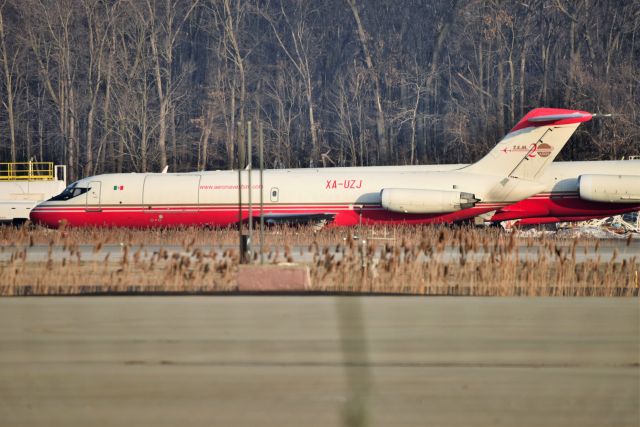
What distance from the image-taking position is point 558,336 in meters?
11.4

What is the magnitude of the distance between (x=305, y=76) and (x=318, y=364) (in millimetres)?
54941

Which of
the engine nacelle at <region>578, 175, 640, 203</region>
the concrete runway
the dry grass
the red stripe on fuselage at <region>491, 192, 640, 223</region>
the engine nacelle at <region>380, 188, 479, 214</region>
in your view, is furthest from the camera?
the engine nacelle at <region>380, 188, 479, 214</region>

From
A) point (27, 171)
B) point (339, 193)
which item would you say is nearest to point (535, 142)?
point (339, 193)

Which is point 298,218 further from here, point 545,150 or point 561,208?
point 561,208

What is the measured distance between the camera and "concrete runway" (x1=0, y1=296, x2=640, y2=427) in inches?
311

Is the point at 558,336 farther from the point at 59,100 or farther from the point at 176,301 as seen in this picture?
the point at 59,100

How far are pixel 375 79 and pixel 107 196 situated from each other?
3098 centimetres

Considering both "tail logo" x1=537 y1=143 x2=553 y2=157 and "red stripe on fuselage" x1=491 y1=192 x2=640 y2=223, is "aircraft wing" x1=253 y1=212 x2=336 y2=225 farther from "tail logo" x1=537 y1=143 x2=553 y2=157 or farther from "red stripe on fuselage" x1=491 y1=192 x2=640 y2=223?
"tail logo" x1=537 y1=143 x2=553 y2=157

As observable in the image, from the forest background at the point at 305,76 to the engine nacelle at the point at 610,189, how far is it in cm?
2207

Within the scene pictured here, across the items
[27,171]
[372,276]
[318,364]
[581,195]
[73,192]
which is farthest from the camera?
[27,171]

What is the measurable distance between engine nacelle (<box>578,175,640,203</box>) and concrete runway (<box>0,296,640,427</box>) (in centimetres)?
1707

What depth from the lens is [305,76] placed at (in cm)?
6362

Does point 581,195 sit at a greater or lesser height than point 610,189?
lesser

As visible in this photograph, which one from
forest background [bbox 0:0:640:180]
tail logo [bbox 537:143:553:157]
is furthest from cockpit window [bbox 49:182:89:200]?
forest background [bbox 0:0:640:180]
